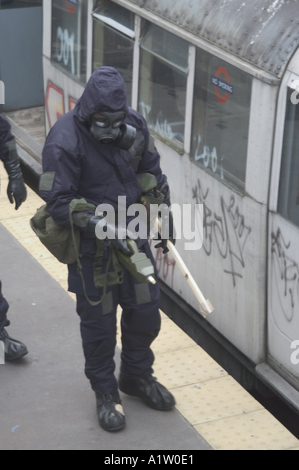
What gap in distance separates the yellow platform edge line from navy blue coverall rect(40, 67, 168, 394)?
35 centimetres

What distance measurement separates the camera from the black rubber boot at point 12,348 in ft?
14.1

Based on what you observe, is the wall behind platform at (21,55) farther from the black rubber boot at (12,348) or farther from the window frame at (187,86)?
the black rubber boot at (12,348)

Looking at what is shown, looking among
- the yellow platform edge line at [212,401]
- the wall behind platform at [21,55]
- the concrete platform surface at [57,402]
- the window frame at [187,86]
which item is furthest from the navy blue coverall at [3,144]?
the wall behind platform at [21,55]

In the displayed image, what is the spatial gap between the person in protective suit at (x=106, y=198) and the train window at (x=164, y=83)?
1487 mm

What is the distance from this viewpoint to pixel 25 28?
352 inches

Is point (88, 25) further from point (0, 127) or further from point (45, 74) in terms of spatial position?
point (0, 127)

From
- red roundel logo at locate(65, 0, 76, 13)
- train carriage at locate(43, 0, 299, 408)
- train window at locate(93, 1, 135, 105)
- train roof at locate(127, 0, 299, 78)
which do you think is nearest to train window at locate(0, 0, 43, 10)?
red roundel logo at locate(65, 0, 76, 13)

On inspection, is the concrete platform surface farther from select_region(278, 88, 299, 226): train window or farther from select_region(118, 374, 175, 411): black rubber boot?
select_region(278, 88, 299, 226): train window

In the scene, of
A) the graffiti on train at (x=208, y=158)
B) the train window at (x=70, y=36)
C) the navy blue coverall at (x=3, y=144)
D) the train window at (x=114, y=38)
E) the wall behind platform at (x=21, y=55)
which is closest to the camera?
the navy blue coverall at (x=3, y=144)

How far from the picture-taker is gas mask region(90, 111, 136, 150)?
3.27m

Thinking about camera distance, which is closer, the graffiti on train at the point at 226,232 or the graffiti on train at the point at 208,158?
the graffiti on train at the point at 226,232

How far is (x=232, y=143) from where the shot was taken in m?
4.60

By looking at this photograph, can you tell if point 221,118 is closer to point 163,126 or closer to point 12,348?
point 163,126

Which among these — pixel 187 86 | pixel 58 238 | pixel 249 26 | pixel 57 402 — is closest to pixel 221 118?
pixel 187 86
